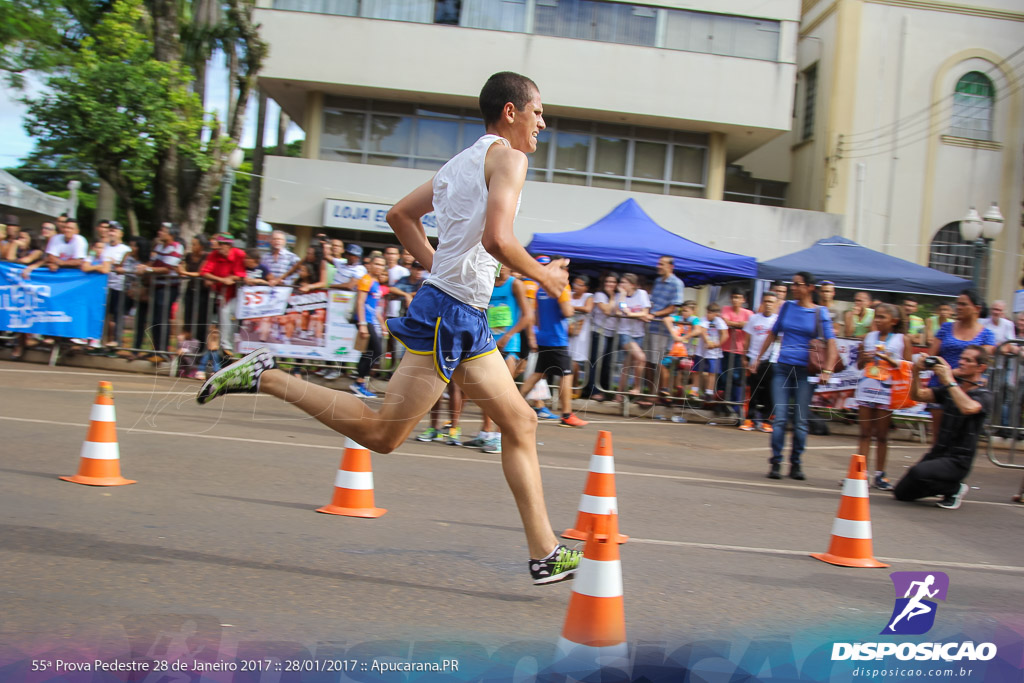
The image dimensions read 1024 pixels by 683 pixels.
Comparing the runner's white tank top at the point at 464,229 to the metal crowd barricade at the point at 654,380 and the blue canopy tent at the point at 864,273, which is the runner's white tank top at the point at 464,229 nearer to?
the metal crowd barricade at the point at 654,380

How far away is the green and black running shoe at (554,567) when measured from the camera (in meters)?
3.89

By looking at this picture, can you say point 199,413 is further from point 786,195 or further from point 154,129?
point 786,195

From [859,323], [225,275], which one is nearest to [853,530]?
[859,323]

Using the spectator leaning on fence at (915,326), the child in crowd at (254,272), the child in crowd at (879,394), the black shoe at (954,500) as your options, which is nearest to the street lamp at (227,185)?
the child in crowd at (254,272)

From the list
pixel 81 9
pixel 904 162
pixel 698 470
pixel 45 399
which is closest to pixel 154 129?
pixel 81 9

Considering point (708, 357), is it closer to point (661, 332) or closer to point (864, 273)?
point (661, 332)

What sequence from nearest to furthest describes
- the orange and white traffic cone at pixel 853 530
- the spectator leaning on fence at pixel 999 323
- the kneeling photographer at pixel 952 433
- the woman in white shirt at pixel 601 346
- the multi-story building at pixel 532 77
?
the orange and white traffic cone at pixel 853 530 → the kneeling photographer at pixel 952 433 → the spectator leaning on fence at pixel 999 323 → the woman in white shirt at pixel 601 346 → the multi-story building at pixel 532 77

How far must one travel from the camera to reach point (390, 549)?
469 centimetres

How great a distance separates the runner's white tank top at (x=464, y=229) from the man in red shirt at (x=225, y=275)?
29.1 feet

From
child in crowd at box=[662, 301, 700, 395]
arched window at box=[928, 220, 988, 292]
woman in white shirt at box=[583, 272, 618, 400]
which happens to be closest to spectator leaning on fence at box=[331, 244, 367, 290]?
woman in white shirt at box=[583, 272, 618, 400]

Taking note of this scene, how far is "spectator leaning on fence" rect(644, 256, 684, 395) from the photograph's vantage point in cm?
1271

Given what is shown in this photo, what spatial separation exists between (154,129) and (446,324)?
62.6 ft

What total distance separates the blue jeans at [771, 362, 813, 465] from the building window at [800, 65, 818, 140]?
20.1 m

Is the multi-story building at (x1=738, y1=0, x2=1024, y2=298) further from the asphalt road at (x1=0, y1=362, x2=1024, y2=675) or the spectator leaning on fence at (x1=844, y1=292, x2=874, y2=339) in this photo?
the asphalt road at (x1=0, y1=362, x2=1024, y2=675)
